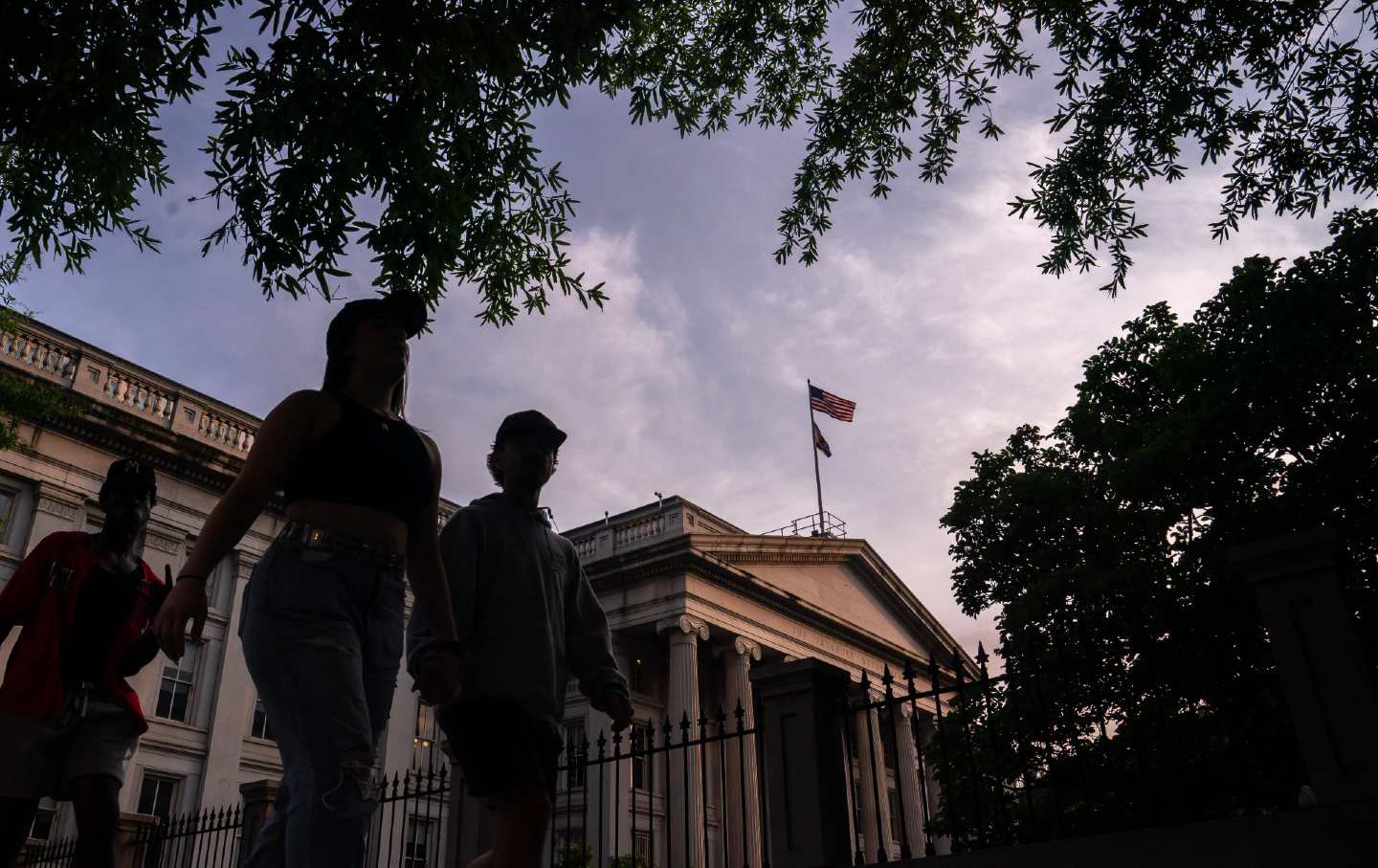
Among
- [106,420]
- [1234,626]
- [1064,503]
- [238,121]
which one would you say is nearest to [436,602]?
[238,121]

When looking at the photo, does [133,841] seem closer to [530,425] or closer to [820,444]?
[530,425]

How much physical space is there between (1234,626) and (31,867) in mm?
17485

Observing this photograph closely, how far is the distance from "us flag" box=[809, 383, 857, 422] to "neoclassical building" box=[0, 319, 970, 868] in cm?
474

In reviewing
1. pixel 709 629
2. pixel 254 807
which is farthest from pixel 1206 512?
pixel 709 629

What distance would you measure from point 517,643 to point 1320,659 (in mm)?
4363

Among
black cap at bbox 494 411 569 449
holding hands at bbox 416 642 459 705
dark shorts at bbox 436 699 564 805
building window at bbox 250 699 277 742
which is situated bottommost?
dark shorts at bbox 436 699 564 805

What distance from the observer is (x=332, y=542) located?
2777 mm

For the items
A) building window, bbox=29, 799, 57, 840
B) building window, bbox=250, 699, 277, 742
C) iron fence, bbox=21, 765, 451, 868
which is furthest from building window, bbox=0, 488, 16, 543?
iron fence, bbox=21, 765, 451, 868

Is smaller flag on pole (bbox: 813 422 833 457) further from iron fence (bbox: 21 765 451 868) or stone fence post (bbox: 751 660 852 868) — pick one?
stone fence post (bbox: 751 660 852 868)

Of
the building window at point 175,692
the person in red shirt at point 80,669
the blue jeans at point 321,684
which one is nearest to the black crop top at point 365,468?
the blue jeans at point 321,684

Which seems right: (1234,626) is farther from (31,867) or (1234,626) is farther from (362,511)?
(31,867)

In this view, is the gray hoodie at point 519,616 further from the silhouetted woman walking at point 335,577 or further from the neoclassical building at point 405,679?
the neoclassical building at point 405,679

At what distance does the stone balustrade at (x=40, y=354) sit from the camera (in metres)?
19.2

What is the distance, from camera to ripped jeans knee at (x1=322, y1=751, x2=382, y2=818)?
244cm
